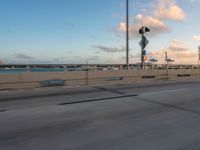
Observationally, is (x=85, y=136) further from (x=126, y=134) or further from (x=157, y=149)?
(x=157, y=149)

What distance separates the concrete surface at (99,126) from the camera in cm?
517

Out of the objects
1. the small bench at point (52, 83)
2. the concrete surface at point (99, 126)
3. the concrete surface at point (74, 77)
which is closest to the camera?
the concrete surface at point (99, 126)

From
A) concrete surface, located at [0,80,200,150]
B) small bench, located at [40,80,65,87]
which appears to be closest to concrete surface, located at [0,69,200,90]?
small bench, located at [40,80,65,87]

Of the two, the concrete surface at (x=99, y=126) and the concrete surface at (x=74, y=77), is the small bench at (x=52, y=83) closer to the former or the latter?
the concrete surface at (x=74, y=77)

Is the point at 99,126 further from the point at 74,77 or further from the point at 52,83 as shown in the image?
the point at 74,77

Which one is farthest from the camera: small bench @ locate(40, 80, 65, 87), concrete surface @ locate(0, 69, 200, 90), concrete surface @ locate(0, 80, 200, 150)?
small bench @ locate(40, 80, 65, 87)

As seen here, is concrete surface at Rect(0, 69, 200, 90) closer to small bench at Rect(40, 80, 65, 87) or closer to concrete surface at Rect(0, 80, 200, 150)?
small bench at Rect(40, 80, 65, 87)

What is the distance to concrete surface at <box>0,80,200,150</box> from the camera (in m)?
5.17

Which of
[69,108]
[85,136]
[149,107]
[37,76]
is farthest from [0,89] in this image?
[85,136]

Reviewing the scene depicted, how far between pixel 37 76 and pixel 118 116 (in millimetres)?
9063

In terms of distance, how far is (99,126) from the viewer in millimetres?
6477

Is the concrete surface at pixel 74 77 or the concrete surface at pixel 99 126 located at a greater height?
the concrete surface at pixel 74 77

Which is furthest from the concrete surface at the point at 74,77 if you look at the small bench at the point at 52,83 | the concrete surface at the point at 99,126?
the concrete surface at the point at 99,126

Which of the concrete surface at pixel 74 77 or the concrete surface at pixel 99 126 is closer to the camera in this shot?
the concrete surface at pixel 99 126
